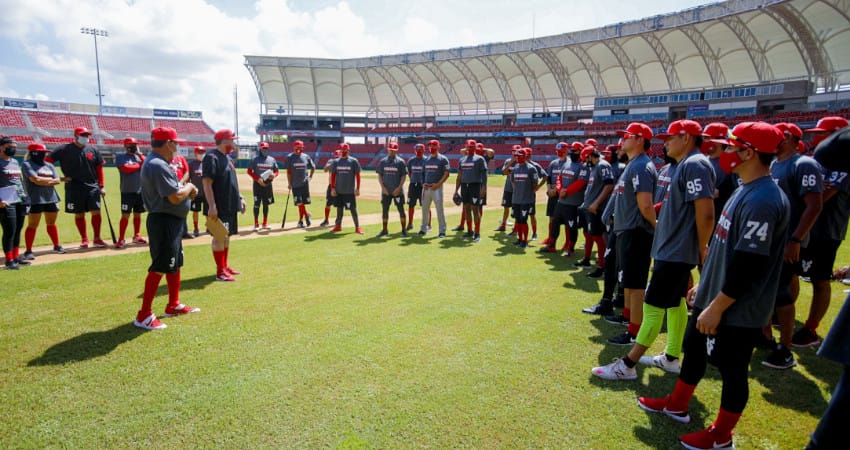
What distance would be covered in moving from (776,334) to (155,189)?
7.26m

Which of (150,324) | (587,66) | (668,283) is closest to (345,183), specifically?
(150,324)

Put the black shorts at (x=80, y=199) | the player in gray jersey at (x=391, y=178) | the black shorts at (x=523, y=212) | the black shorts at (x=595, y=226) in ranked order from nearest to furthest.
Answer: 1. the black shorts at (x=595, y=226)
2. the black shorts at (x=80, y=199)
3. the black shorts at (x=523, y=212)
4. the player in gray jersey at (x=391, y=178)

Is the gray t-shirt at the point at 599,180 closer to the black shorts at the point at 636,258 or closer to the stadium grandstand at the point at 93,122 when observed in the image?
the black shorts at the point at 636,258

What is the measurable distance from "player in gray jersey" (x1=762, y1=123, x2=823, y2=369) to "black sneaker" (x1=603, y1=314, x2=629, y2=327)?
4.30 feet

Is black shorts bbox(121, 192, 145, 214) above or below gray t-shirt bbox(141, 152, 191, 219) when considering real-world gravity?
below

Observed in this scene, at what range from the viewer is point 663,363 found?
12.7 feet

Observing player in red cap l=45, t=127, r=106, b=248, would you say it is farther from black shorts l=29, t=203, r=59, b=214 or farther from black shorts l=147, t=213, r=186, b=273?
black shorts l=147, t=213, r=186, b=273

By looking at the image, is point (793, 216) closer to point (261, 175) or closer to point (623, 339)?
point (623, 339)

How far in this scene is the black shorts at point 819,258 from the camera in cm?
446

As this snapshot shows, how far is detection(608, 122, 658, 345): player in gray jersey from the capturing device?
3957 millimetres

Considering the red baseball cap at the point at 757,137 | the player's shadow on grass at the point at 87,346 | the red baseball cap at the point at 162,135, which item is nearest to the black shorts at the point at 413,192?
the red baseball cap at the point at 162,135

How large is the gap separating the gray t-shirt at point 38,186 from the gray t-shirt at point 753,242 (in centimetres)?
1042

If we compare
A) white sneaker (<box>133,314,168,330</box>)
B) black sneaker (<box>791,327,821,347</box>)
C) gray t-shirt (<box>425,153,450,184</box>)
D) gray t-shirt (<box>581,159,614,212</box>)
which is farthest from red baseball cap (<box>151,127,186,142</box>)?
black sneaker (<box>791,327,821,347</box>)

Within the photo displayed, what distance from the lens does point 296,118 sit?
241 ft
